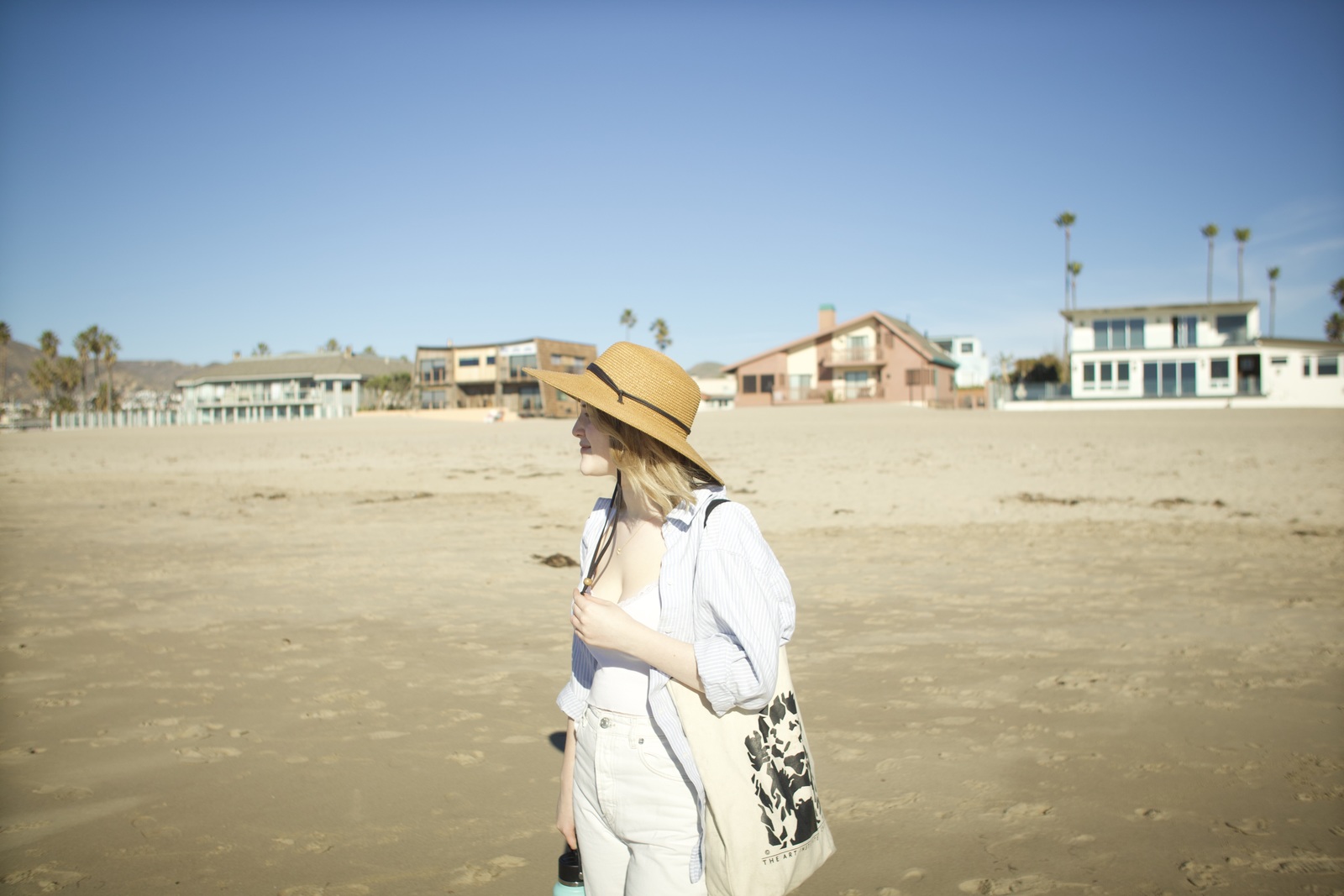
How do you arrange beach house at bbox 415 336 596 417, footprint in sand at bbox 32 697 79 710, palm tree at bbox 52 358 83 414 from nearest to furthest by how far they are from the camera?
footprint in sand at bbox 32 697 79 710 → beach house at bbox 415 336 596 417 → palm tree at bbox 52 358 83 414

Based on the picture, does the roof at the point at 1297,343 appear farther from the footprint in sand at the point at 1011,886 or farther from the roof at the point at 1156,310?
the footprint in sand at the point at 1011,886

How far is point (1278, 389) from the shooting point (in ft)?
144

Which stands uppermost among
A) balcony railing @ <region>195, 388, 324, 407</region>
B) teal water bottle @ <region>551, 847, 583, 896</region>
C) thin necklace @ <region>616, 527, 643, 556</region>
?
balcony railing @ <region>195, 388, 324, 407</region>

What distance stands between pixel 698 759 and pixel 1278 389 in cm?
5273

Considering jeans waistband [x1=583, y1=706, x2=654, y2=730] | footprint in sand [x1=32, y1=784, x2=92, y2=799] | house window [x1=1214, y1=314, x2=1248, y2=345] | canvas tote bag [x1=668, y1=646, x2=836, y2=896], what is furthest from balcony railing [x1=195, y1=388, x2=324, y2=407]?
canvas tote bag [x1=668, y1=646, x2=836, y2=896]

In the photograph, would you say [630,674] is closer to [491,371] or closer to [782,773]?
[782,773]

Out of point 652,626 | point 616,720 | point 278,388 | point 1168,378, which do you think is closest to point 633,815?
point 616,720

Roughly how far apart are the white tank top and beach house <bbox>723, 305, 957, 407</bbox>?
159 feet

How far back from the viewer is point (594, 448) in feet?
6.56

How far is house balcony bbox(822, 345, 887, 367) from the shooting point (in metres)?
52.6

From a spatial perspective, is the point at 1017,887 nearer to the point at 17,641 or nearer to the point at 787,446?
the point at 17,641

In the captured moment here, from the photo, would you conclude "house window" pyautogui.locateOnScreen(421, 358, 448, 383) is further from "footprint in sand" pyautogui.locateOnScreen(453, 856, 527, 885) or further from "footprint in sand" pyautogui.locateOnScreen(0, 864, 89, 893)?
"footprint in sand" pyautogui.locateOnScreen(453, 856, 527, 885)

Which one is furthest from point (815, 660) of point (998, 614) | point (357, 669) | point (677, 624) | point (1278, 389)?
point (1278, 389)

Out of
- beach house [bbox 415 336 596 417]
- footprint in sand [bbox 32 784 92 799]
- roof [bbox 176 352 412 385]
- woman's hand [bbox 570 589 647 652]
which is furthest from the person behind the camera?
roof [bbox 176 352 412 385]
